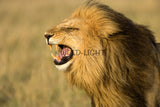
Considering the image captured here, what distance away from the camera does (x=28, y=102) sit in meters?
5.05

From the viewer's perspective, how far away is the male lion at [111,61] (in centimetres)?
316

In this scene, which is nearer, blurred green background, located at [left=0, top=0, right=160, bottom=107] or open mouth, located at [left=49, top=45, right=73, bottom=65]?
open mouth, located at [left=49, top=45, right=73, bottom=65]

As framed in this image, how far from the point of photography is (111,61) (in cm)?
316

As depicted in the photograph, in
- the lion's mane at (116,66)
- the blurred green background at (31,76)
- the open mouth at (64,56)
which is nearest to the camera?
the lion's mane at (116,66)

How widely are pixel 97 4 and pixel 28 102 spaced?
244 centimetres

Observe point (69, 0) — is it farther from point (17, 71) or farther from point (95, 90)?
point (95, 90)

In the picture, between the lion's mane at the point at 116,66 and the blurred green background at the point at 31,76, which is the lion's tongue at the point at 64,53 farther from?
the blurred green background at the point at 31,76

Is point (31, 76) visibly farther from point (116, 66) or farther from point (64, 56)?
point (116, 66)

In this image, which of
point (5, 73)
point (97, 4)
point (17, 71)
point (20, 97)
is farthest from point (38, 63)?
point (97, 4)

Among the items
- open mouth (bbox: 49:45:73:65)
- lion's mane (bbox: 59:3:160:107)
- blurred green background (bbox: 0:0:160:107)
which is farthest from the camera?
blurred green background (bbox: 0:0:160:107)

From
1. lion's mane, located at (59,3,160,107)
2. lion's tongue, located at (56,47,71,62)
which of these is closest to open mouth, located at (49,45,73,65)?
lion's tongue, located at (56,47,71,62)

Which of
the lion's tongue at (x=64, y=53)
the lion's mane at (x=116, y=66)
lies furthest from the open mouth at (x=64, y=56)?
the lion's mane at (x=116, y=66)

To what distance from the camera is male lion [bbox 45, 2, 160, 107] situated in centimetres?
316

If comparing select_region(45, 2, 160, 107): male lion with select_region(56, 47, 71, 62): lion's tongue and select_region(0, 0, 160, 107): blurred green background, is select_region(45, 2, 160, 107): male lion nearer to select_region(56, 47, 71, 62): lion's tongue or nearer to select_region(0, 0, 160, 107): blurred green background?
select_region(56, 47, 71, 62): lion's tongue
